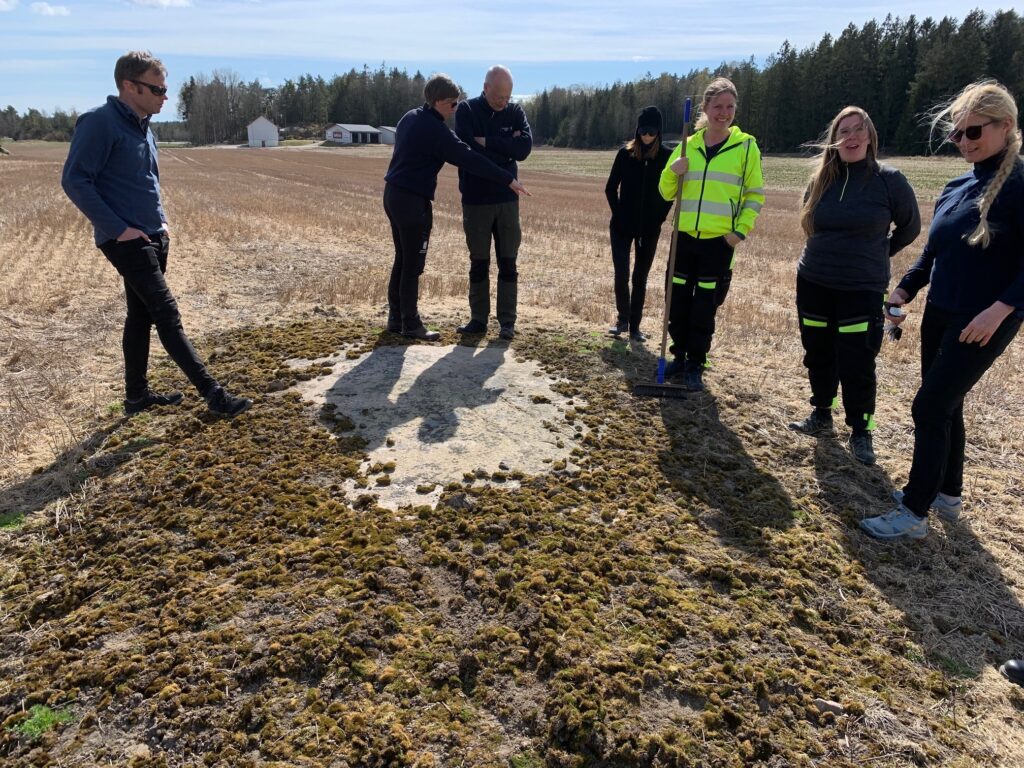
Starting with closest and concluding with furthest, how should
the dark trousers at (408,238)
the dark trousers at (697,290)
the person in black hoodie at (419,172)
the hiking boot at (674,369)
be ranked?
1. the dark trousers at (697,290)
2. the person in black hoodie at (419,172)
3. the hiking boot at (674,369)
4. the dark trousers at (408,238)

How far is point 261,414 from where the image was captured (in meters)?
4.55

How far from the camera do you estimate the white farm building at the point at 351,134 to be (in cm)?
9769

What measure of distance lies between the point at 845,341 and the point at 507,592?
303 cm

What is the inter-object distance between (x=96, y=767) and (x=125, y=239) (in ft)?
10.2

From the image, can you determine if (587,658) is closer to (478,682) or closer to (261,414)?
(478,682)

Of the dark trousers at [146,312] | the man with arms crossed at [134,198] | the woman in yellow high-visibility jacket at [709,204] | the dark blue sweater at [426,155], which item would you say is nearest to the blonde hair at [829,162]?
the woman in yellow high-visibility jacket at [709,204]

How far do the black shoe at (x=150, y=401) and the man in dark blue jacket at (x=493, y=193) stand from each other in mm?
2508

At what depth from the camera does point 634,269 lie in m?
6.38

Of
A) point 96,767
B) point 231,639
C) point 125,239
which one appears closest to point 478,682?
point 231,639

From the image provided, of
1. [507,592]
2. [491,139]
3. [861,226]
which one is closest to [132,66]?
[491,139]

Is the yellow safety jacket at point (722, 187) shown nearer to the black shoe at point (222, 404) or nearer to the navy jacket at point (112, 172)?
the black shoe at point (222, 404)

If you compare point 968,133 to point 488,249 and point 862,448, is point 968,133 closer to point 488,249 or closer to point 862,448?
point 862,448

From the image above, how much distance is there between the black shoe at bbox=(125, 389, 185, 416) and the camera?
4.83 meters

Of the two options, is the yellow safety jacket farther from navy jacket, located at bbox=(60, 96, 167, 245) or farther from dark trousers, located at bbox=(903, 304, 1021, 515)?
navy jacket, located at bbox=(60, 96, 167, 245)
